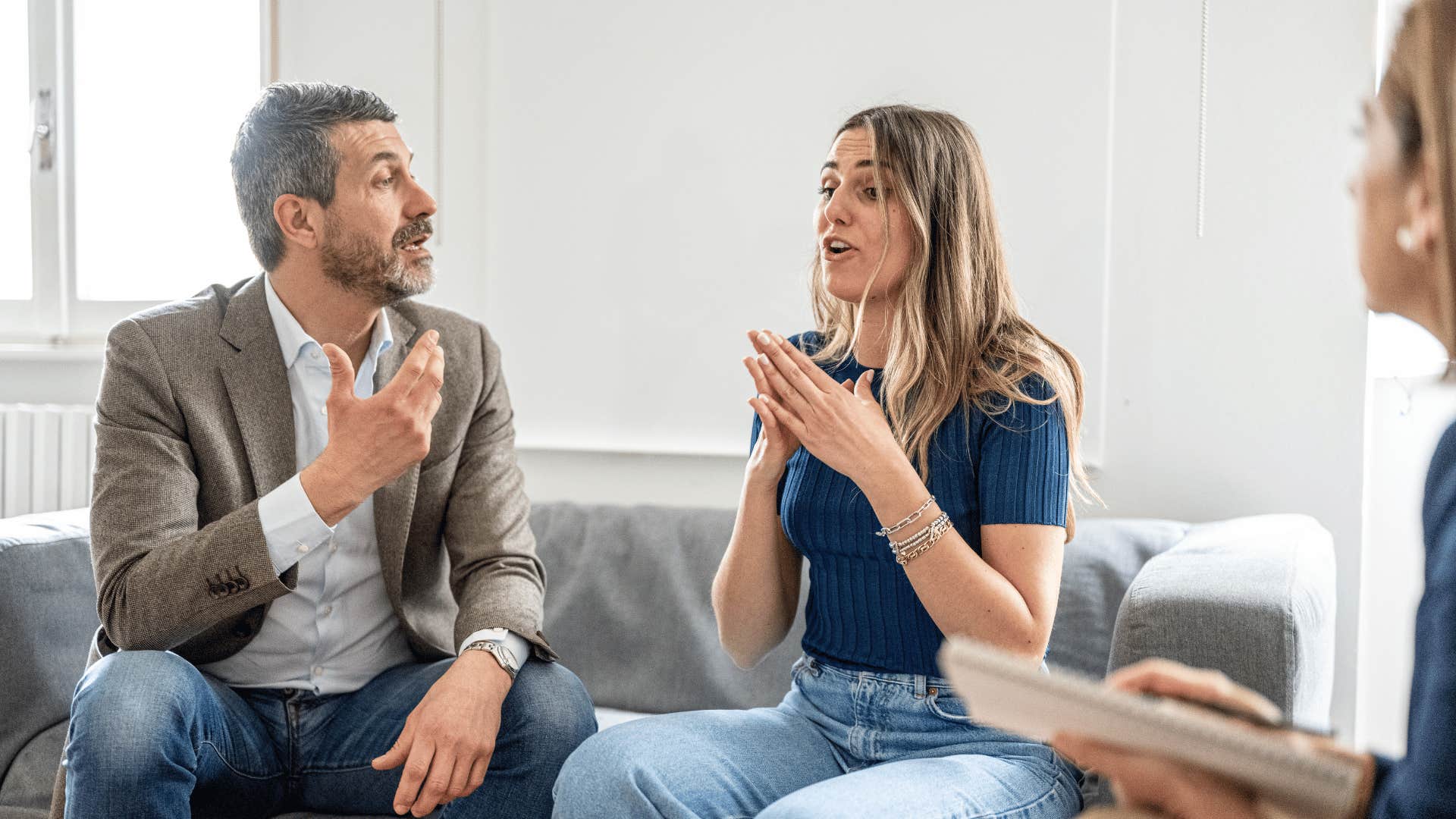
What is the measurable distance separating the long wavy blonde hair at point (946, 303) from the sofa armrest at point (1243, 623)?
0.16 m

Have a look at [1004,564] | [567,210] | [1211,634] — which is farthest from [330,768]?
[567,210]

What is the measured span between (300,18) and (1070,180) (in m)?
1.83

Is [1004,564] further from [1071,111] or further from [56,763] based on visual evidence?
[56,763]

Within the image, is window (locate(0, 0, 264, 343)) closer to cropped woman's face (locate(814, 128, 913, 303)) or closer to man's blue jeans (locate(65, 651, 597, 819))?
man's blue jeans (locate(65, 651, 597, 819))

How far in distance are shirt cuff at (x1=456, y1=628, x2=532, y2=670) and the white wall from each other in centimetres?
98

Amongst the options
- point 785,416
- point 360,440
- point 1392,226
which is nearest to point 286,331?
point 360,440

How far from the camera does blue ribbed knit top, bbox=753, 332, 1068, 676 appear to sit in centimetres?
147

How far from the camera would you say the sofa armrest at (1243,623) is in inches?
55.9

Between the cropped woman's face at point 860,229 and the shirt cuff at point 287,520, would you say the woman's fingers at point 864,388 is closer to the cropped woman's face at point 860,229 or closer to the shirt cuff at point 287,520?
the cropped woman's face at point 860,229

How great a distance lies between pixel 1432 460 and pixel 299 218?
5.05 feet

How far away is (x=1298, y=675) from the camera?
142cm

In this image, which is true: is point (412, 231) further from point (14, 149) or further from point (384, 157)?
point (14, 149)

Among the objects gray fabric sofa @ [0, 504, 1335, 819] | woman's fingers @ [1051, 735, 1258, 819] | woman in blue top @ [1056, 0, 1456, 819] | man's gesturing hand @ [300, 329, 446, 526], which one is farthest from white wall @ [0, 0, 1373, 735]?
woman's fingers @ [1051, 735, 1258, 819]

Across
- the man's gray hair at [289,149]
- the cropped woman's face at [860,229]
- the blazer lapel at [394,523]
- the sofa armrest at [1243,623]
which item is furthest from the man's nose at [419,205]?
the sofa armrest at [1243,623]
